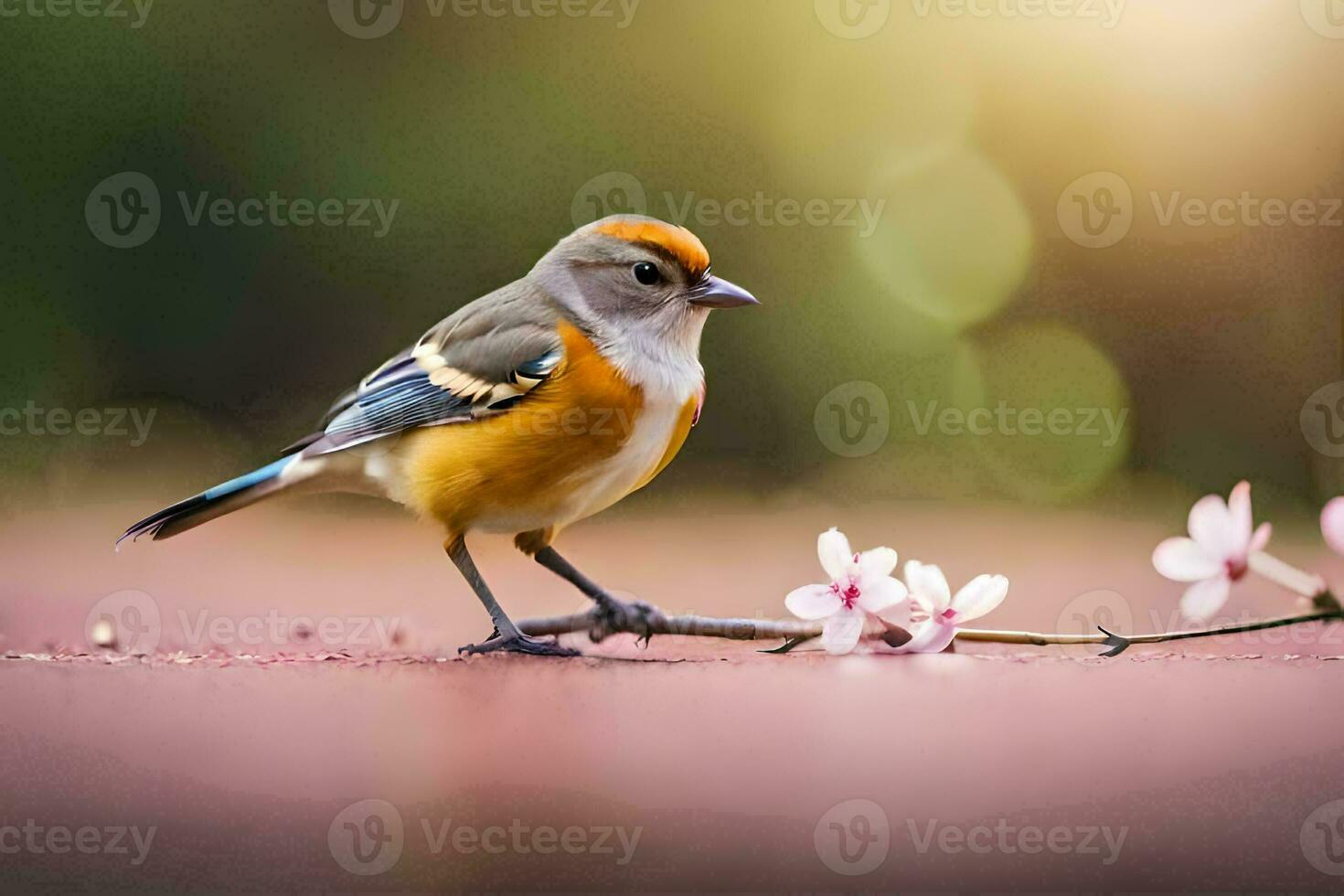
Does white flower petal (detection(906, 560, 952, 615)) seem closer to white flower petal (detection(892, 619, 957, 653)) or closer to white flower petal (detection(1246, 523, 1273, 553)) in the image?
white flower petal (detection(892, 619, 957, 653))

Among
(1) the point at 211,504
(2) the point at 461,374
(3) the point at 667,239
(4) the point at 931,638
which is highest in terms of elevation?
(3) the point at 667,239

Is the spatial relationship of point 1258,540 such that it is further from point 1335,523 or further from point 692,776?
point 692,776

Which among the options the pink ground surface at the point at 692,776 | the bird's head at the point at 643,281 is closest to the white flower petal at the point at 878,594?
the pink ground surface at the point at 692,776

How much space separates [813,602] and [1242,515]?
1.04ft

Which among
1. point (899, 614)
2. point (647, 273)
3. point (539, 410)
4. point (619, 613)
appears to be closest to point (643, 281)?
point (647, 273)

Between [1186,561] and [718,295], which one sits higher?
[718,295]

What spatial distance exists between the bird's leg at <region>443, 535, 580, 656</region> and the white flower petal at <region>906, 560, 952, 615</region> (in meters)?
0.27

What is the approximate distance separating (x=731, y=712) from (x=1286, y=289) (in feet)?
8.67

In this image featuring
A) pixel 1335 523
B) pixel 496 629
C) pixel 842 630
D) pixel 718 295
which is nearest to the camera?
pixel 1335 523

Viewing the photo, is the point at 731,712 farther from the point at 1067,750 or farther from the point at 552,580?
the point at 552,580

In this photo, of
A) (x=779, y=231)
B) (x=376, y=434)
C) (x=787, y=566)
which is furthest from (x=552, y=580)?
(x=779, y=231)

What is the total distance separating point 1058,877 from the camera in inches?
33.4

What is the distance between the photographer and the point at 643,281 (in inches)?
50.4

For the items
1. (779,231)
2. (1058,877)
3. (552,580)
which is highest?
(779,231)
